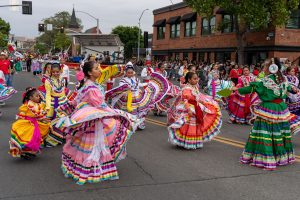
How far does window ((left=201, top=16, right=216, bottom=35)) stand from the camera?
34719 millimetres

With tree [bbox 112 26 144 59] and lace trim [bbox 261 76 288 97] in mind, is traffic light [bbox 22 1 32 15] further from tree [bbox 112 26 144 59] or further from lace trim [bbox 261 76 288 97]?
tree [bbox 112 26 144 59]

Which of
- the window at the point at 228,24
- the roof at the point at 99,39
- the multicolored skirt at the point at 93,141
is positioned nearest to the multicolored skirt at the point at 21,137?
the multicolored skirt at the point at 93,141

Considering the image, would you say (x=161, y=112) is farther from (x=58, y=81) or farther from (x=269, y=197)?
(x=269, y=197)

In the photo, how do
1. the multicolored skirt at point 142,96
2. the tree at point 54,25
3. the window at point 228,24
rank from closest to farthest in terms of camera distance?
the multicolored skirt at point 142,96
the window at point 228,24
the tree at point 54,25

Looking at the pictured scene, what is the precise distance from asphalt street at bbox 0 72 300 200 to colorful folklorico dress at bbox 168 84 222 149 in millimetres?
228

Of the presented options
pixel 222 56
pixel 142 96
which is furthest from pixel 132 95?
pixel 222 56

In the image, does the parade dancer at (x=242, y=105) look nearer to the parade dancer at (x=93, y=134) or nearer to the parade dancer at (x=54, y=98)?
the parade dancer at (x=54, y=98)

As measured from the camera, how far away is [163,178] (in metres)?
5.84

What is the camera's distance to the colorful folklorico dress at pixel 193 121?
766 centimetres

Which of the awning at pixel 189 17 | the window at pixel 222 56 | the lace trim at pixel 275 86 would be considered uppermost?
the awning at pixel 189 17

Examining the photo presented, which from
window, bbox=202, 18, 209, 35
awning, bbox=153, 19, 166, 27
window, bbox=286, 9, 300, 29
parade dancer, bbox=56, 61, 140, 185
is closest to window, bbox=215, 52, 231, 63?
window, bbox=202, 18, 209, 35

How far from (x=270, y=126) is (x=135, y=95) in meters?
Result: 4.01

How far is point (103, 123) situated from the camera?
221 inches

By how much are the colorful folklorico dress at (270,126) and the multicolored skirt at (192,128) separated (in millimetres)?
1305
